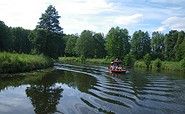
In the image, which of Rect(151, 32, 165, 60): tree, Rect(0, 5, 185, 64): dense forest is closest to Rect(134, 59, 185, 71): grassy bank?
Rect(0, 5, 185, 64): dense forest

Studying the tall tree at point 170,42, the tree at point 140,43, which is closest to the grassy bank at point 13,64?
the tall tree at point 170,42

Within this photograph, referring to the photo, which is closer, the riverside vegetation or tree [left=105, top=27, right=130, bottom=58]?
the riverside vegetation

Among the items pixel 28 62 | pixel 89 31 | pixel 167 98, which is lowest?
pixel 167 98

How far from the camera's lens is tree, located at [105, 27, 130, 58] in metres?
93.3

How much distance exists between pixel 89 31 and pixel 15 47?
115ft

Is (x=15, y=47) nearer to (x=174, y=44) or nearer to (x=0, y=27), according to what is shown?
(x=0, y=27)

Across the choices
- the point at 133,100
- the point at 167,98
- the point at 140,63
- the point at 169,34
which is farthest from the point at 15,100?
the point at 169,34

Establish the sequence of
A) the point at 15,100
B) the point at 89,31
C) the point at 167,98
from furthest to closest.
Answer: the point at 89,31
the point at 167,98
the point at 15,100

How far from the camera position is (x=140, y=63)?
70.3 metres

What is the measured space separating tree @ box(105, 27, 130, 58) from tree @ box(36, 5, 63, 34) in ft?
127

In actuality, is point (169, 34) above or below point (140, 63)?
above

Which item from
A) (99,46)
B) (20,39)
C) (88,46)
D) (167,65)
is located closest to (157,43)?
(99,46)

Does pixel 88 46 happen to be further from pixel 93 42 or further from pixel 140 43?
pixel 140 43

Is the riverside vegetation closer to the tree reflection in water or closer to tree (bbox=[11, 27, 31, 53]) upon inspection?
tree (bbox=[11, 27, 31, 53])
